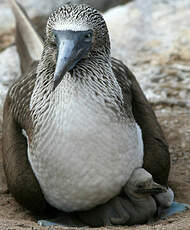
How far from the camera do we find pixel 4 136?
5.85 m

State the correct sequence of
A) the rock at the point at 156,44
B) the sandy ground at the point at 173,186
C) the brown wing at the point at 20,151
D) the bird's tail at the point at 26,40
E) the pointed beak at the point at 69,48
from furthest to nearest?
the rock at the point at 156,44 → the bird's tail at the point at 26,40 → the brown wing at the point at 20,151 → the sandy ground at the point at 173,186 → the pointed beak at the point at 69,48

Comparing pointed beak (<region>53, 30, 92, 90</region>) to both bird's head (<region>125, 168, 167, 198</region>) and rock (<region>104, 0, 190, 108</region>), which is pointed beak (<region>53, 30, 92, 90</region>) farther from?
rock (<region>104, 0, 190, 108</region>)

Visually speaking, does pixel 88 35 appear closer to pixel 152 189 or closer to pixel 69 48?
pixel 69 48

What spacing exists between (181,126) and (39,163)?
2.81 metres

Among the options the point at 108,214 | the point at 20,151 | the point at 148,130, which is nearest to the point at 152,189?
the point at 108,214

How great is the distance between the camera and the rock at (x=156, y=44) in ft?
26.8

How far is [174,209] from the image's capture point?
18.0 feet

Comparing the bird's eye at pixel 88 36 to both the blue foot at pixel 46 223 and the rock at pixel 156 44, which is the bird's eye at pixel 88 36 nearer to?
the blue foot at pixel 46 223

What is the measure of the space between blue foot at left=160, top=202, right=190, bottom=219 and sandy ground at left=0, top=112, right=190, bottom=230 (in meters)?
0.09

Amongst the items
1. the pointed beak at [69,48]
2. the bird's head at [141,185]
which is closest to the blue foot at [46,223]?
the bird's head at [141,185]

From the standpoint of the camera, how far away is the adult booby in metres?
4.79

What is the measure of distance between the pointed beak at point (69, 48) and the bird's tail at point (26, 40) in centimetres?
283

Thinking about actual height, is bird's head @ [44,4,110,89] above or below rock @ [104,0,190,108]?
above

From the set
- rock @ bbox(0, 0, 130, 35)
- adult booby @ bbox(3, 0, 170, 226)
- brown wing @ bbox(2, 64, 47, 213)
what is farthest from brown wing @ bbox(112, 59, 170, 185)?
rock @ bbox(0, 0, 130, 35)
